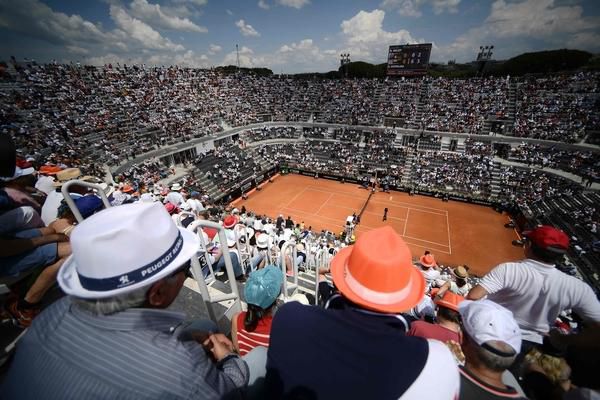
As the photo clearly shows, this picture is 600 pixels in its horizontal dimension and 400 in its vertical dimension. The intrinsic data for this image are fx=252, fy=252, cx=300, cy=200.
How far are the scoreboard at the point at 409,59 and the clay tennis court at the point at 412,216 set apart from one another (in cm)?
2574

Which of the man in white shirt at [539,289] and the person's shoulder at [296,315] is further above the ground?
the person's shoulder at [296,315]

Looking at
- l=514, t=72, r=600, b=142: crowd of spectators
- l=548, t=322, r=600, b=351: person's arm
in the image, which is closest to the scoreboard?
l=514, t=72, r=600, b=142: crowd of spectators

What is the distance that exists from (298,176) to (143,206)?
3224 centimetres

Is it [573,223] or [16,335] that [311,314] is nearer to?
[16,335]

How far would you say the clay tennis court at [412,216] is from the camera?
63.3 feet

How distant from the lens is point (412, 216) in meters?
23.9

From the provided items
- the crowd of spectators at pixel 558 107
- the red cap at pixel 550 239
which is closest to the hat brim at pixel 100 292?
the red cap at pixel 550 239

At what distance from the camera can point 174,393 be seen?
3.83 feet

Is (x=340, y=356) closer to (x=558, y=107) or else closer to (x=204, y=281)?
(x=204, y=281)

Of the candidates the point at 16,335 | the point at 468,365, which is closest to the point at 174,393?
the point at 468,365

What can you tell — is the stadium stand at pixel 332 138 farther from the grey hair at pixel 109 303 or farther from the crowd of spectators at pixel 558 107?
the grey hair at pixel 109 303

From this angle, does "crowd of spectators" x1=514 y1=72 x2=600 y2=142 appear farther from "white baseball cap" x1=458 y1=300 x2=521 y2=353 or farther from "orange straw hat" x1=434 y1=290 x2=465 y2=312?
"white baseball cap" x1=458 y1=300 x2=521 y2=353

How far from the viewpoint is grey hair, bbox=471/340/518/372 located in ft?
6.12

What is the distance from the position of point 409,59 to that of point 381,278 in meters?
49.8
